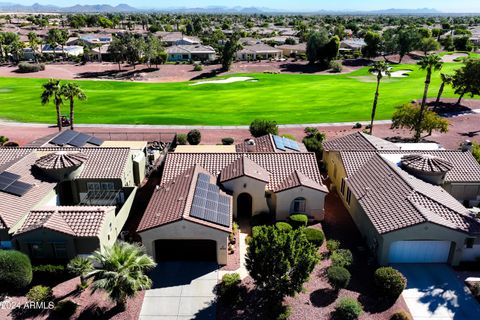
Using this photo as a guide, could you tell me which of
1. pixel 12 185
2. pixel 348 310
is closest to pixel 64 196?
pixel 12 185

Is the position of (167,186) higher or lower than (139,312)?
higher

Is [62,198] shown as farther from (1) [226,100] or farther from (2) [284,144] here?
(1) [226,100]


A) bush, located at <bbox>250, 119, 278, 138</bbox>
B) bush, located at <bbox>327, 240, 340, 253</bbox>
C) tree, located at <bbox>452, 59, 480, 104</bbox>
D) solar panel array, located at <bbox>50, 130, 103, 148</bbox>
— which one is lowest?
bush, located at <bbox>327, 240, 340, 253</bbox>

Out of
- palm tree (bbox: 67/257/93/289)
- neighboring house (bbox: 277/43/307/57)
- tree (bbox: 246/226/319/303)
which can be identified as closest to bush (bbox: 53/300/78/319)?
palm tree (bbox: 67/257/93/289)

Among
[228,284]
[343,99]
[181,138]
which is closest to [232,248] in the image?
[228,284]

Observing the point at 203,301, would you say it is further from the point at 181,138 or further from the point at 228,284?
the point at 181,138

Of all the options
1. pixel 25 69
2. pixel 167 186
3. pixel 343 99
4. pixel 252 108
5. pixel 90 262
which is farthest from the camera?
pixel 25 69

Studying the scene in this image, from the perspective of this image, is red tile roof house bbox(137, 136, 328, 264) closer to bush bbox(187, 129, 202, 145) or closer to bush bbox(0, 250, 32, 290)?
bush bbox(0, 250, 32, 290)
